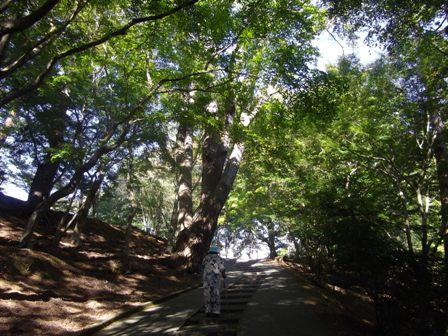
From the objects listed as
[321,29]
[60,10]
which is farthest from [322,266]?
[60,10]

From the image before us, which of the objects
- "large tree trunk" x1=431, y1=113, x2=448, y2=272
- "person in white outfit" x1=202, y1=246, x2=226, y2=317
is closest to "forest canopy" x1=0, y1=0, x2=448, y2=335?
"large tree trunk" x1=431, y1=113, x2=448, y2=272

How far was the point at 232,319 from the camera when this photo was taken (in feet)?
25.4

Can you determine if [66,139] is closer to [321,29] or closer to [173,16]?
[173,16]

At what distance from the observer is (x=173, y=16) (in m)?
9.13

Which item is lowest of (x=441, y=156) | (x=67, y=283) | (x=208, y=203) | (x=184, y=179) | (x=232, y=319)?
(x=232, y=319)

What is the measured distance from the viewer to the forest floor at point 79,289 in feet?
23.2

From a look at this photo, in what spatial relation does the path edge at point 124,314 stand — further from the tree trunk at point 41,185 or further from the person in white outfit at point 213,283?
the tree trunk at point 41,185

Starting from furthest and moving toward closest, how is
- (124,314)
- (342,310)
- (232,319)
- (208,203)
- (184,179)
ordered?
(184,179), (208,203), (342,310), (124,314), (232,319)

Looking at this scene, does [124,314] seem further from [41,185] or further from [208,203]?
[41,185]

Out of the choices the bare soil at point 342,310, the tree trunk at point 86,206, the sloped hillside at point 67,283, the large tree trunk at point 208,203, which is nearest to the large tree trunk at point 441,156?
the bare soil at point 342,310

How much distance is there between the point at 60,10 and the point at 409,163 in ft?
43.0

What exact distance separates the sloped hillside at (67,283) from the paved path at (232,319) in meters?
0.74

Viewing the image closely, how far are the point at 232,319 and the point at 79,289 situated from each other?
16.3 feet

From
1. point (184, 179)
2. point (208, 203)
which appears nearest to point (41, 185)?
point (184, 179)
